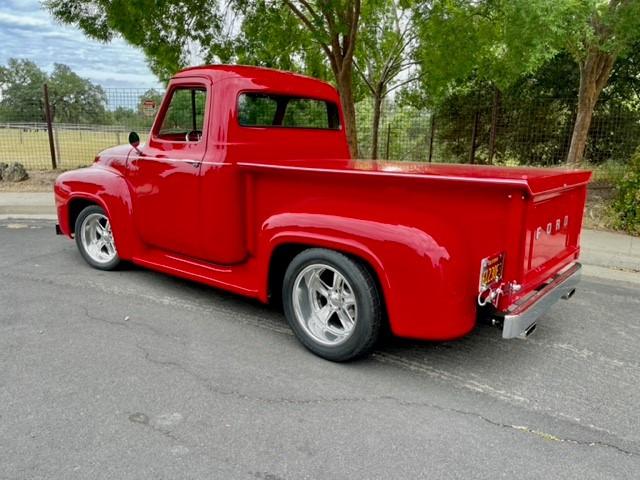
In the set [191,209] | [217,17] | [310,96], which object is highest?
[217,17]

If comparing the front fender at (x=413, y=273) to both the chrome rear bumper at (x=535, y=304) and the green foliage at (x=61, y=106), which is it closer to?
the chrome rear bumper at (x=535, y=304)

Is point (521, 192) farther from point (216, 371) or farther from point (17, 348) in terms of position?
point (17, 348)

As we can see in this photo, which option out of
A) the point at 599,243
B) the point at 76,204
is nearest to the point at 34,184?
the point at 76,204

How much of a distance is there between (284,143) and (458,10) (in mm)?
5640

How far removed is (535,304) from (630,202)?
5131mm

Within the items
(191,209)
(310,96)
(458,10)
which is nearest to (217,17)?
(458,10)

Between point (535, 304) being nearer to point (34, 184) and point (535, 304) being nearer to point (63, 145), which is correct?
point (34, 184)

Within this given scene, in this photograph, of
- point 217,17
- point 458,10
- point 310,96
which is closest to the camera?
point 310,96

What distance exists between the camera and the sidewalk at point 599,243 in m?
6.00

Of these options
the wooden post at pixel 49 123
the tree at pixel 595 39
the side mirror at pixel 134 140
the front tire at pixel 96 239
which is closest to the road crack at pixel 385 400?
the side mirror at pixel 134 140

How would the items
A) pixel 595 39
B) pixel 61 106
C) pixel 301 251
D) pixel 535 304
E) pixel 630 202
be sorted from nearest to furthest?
pixel 535 304
pixel 301 251
pixel 595 39
pixel 630 202
pixel 61 106

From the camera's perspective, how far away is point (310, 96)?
4.94m

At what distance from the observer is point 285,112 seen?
186 inches

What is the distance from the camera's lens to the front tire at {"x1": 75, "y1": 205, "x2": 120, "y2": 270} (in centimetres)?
536
